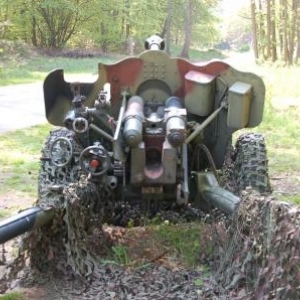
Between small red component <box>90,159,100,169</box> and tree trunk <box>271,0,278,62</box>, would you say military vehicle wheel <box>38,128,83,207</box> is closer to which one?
small red component <box>90,159,100,169</box>

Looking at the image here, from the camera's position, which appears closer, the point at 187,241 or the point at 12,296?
the point at 12,296

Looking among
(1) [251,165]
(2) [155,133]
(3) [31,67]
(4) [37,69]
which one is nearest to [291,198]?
(1) [251,165]

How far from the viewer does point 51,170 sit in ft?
15.2

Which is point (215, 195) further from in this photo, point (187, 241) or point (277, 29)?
point (277, 29)

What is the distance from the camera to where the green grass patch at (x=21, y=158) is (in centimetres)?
672

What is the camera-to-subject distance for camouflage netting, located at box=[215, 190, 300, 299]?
2.78 metres

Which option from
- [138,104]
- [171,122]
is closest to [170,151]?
[171,122]

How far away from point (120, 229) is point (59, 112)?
1.18 metres

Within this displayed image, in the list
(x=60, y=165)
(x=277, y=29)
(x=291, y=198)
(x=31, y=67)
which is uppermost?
(x=60, y=165)

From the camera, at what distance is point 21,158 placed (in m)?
8.12

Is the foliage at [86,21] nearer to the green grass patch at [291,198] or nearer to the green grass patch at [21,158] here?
the green grass patch at [21,158]

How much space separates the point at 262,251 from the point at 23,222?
119 cm

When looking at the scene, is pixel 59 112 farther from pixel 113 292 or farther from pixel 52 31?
pixel 52 31

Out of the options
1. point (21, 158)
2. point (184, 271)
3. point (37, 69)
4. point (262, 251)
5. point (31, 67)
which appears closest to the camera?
point (262, 251)
